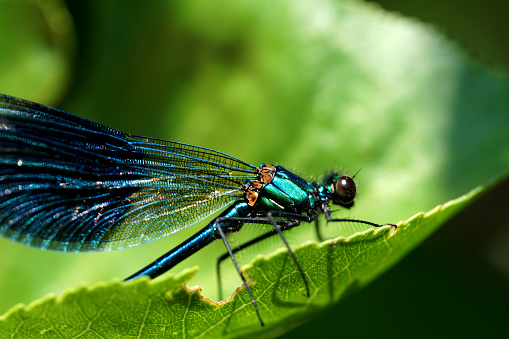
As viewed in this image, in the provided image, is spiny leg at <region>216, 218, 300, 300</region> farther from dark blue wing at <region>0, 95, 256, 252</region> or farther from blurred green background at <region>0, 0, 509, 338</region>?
dark blue wing at <region>0, 95, 256, 252</region>

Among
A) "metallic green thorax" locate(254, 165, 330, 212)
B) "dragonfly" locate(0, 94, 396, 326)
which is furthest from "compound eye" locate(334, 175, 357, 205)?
"metallic green thorax" locate(254, 165, 330, 212)

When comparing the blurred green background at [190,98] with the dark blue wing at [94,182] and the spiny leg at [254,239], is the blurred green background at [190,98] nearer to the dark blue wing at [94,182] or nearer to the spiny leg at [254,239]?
the spiny leg at [254,239]

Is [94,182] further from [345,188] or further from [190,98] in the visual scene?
[345,188]

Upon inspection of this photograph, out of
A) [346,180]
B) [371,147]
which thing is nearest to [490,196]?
[371,147]

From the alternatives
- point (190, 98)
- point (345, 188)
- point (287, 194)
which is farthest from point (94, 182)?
point (345, 188)

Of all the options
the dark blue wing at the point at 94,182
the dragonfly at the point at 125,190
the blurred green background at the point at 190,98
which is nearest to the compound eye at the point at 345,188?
the dragonfly at the point at 125,190
